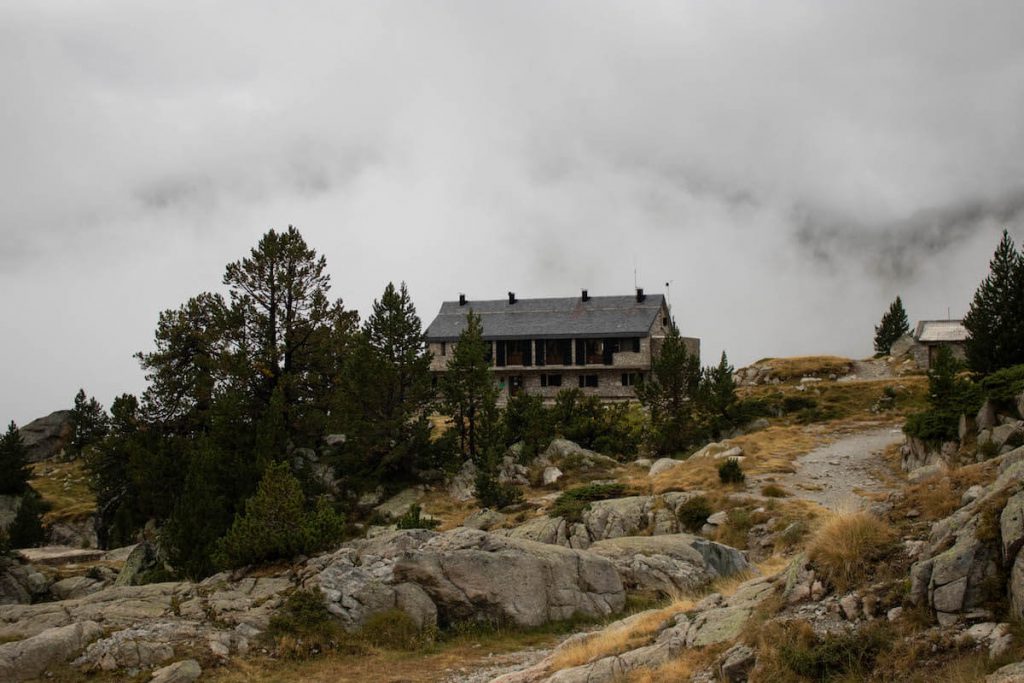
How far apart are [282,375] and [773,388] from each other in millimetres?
43303

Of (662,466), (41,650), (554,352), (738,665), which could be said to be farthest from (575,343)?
(738,665)

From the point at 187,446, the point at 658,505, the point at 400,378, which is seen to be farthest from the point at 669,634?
the point at 187,446

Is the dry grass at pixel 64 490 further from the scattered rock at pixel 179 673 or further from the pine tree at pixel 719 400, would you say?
the pine tree at pixel 719 400

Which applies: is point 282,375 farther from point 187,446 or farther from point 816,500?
point 816,500

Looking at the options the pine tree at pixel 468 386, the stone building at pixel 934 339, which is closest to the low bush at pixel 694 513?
the pine tree at pixel 468 386

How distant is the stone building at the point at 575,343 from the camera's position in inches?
2776

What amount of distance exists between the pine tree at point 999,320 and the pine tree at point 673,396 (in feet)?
50.8

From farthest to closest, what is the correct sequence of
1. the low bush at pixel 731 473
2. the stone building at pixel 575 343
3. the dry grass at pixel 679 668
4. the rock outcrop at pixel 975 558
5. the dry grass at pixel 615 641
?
the stone building at pixel 575 343 → the low bush at pixel 731 473 → the dry grass at pixel 615 641 → the dry grass at pixel 679 668 → the rock outcrop at pixel 975 558

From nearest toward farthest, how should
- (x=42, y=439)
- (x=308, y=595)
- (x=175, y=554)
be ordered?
(x=308, y=595) → (x=175, y=554) → (x=42, y=439)

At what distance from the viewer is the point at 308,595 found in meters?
19.1

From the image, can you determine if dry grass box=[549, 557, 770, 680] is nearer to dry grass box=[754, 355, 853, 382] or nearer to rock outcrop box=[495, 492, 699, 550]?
rock outcrop box=[495, 492, 699, 550]

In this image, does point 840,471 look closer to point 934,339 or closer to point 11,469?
point 934,339

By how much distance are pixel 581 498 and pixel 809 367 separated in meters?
47.5

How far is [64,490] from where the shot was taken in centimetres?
5647
